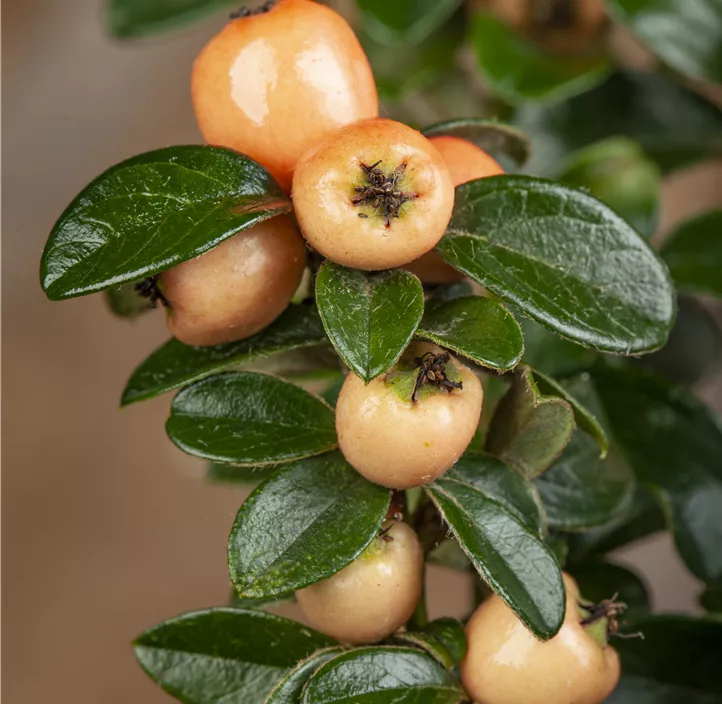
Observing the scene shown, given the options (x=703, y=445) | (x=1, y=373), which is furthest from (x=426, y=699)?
(x=1, y=373)

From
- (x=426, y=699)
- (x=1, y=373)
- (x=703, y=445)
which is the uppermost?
(x=426, y=699)

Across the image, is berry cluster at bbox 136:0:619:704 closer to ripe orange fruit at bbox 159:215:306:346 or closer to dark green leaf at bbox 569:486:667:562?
ripe orange fruit at bbox 159:215:306:346

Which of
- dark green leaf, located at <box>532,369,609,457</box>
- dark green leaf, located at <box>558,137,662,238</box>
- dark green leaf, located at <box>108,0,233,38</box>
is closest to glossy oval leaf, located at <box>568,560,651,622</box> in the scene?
dark green leaf, located at <box>532,369,609,457</box>

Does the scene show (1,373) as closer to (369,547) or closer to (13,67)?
(13,67)

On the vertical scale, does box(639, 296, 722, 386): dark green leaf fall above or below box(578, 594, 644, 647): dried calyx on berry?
below

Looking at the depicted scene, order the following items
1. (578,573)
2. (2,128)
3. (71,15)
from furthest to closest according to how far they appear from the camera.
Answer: (71,15)
(2,128)
(578,573)
